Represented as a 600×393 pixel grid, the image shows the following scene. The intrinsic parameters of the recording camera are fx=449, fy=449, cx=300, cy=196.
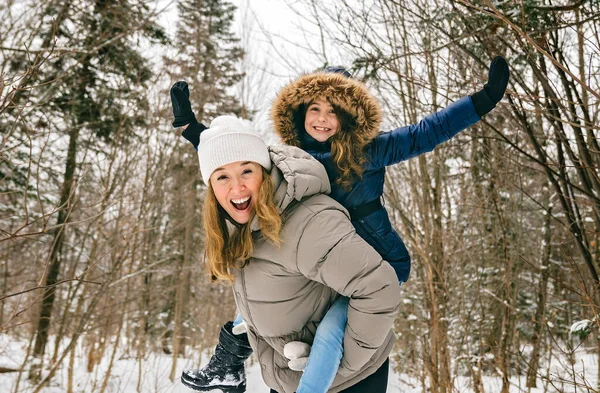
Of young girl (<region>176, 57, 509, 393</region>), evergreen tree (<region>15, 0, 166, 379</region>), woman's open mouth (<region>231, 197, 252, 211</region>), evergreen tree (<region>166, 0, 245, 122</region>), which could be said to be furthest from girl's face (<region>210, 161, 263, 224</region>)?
evergreen tree (<region>166, 0, 245, 122</region>)

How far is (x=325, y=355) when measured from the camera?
5.44 ft

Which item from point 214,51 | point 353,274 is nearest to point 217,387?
point 353,274

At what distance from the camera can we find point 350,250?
1.64m

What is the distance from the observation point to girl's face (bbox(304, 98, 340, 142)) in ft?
7.61

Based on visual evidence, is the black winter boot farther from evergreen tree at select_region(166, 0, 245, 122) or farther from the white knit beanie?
evergreen tree at select_region(166, 0, 245, 122)

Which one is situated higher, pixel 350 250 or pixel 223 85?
pixel 223 85

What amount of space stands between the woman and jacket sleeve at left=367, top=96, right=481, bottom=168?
443 millimetres

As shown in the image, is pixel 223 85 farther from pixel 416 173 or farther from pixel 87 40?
pixel 416 173

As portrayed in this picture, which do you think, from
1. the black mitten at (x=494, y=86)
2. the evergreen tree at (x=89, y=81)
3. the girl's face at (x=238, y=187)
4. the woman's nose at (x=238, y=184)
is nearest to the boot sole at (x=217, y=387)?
the girl's face at (x=238, y=187)

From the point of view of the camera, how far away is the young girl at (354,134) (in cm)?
194

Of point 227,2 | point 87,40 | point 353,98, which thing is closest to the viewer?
point 353,98

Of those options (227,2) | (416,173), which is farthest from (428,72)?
(227,2)

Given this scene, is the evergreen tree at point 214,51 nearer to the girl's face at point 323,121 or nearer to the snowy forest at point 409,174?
the snowy forest at point 409,174

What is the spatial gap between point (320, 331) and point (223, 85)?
13831mm
